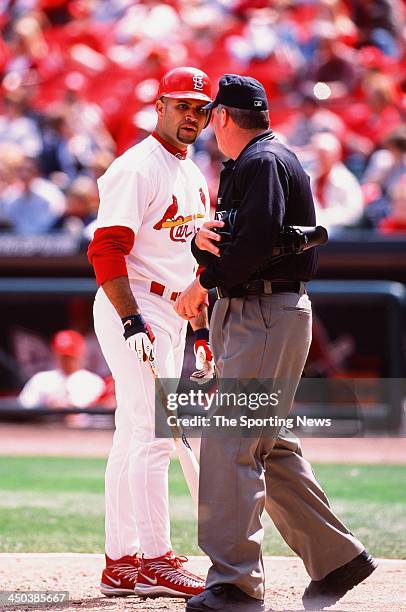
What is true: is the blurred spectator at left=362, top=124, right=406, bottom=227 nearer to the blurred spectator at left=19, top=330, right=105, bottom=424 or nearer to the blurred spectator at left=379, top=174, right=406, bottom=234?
the blurred spectator at left=379, top=174, right=406, bottom=234

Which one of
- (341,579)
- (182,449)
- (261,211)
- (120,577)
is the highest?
(261,211)

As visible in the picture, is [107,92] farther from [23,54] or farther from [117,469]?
[117,469]

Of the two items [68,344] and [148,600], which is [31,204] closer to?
[68,344]

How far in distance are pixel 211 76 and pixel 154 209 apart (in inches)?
350

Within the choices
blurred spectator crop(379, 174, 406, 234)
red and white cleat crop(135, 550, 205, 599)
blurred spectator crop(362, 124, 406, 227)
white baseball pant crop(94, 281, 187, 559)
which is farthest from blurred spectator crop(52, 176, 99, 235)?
red and white cleat crop(135, 550, 205, 599)

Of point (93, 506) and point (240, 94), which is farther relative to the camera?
point (93, 506)

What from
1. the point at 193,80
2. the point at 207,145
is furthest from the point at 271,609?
the point at 207,145

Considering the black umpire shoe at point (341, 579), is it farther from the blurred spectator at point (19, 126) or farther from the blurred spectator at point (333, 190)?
the blurred spectator at point (19, 126)

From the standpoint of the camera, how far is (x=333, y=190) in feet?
34.1

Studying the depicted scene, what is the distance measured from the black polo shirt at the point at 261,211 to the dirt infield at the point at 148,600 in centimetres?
120

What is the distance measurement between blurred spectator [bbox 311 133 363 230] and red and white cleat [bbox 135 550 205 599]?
237 inches

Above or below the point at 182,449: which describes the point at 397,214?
above

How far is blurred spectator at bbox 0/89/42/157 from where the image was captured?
41.4ft

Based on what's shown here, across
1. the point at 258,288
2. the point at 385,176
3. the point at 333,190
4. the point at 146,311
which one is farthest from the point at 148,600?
the point at 385,176
